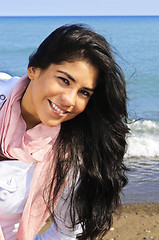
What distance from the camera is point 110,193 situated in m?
2.50

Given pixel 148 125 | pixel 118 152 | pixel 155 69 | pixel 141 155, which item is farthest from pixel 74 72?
pixel 155 69

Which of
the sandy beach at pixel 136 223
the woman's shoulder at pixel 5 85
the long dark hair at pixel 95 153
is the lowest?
the sandy beach at pixel 136 223

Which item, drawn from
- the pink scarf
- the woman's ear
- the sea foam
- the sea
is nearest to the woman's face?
the woman's ear

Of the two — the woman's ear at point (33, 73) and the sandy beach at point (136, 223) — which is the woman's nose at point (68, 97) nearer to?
the woman's ear at point (33, 73)

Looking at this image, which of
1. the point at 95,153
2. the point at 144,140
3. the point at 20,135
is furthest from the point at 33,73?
the point at 144,140

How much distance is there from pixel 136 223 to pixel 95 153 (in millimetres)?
2193

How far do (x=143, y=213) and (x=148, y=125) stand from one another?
4.51 meters

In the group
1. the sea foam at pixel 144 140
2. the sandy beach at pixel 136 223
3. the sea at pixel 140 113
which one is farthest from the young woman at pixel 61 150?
the sea foam at pixel 144 140

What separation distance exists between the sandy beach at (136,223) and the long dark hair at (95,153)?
149 cm

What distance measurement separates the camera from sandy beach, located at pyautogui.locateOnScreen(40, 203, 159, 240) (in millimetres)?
4078

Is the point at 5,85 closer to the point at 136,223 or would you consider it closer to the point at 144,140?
the point at 136,223

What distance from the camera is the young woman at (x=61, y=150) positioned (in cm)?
214

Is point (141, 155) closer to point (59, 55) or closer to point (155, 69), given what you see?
point (59, 55)

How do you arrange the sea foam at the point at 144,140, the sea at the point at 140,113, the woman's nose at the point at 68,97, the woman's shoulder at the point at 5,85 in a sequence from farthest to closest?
the sea foam at the point at 144,140
the sea at the point at 140,113
the woman's shoulder at the point at 5,85
the woman's nose at the point at 68,97
